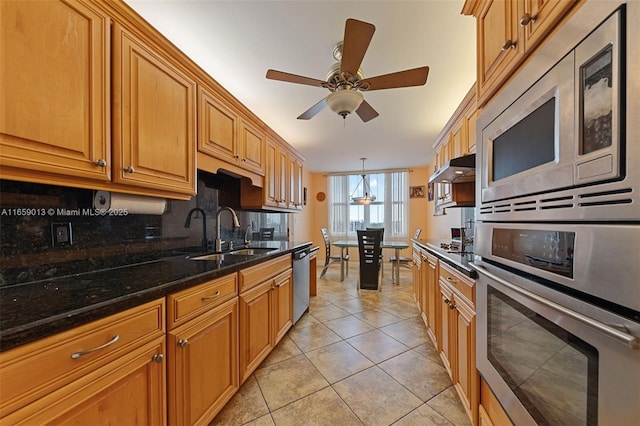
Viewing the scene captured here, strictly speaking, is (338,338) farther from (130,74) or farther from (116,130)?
(130,74)

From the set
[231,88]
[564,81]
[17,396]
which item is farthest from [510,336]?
[231,88]

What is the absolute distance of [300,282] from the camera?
2689mm

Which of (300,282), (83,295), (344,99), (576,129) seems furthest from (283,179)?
(576,129)

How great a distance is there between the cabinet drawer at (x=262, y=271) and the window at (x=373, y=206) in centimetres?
434

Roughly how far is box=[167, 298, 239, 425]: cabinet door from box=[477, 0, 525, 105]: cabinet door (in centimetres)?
174

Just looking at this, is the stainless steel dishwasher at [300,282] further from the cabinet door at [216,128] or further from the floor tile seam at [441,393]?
the floor tile seam at [441,393]

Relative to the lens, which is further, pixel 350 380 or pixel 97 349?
pixel 350 380

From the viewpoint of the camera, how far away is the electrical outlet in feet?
3.77

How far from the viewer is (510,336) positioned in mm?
904

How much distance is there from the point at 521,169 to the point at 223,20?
1.84 meters

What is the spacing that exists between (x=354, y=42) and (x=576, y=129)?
48.7 inches

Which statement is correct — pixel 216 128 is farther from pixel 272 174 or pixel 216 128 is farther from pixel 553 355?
pixel 553 355

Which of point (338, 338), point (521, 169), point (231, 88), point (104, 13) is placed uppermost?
point (231, 88)

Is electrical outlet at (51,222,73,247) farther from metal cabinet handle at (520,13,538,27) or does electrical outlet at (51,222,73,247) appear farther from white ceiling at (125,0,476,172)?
metal cabinet handle at (520,13,538,27)
